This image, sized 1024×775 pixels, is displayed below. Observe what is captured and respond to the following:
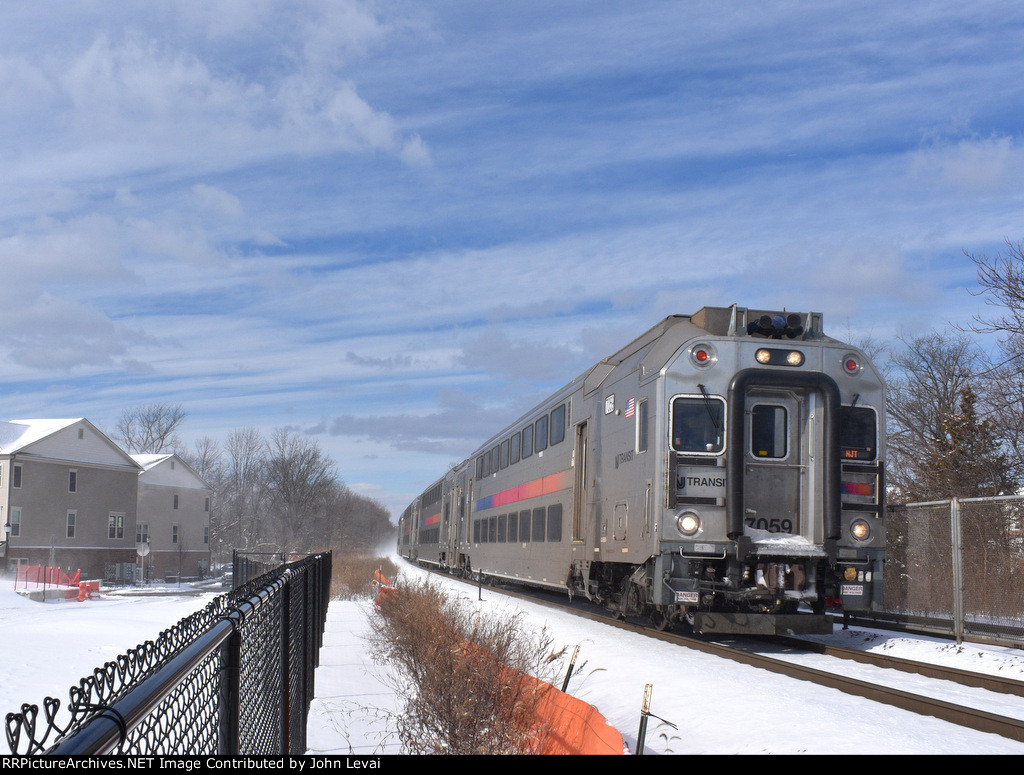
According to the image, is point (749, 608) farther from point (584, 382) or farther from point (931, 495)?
point (931, 495)

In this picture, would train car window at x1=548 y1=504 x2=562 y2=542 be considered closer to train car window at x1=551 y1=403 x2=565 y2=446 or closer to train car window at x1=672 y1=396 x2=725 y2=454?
train car window at x1=551 y1=403 x2=565 y2=446

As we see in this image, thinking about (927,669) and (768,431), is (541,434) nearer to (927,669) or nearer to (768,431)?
(768,431)

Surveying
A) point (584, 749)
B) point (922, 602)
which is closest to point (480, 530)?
point (922, 602)

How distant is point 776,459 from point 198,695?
9609 mm

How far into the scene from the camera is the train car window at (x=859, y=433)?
451 inches

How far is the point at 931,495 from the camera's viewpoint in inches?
979

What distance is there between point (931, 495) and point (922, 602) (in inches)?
511

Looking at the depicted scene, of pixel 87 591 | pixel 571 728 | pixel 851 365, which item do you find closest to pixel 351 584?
pixel 87 591

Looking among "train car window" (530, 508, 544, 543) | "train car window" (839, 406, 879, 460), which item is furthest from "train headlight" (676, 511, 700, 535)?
"train car window" (530, 508, 544, 543)

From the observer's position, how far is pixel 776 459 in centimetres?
1152
